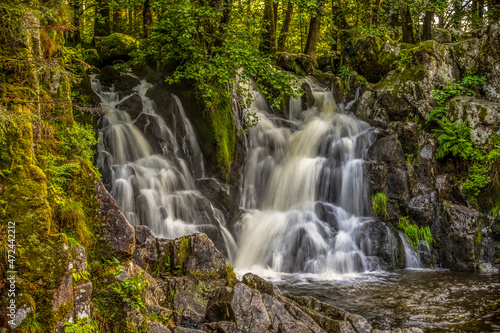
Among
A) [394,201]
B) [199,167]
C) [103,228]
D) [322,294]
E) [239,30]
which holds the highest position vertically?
[239,30]

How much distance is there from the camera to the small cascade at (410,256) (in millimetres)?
10273

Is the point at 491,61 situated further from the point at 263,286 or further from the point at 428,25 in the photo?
the point at 263,286

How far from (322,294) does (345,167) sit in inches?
194

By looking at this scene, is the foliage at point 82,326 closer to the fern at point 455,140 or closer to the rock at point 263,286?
the rock at point 263,286

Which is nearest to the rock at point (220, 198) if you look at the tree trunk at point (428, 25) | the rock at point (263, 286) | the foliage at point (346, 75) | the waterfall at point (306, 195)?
the waterfall at point (306, 195)

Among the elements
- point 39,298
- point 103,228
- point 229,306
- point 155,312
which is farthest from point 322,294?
point 39,298

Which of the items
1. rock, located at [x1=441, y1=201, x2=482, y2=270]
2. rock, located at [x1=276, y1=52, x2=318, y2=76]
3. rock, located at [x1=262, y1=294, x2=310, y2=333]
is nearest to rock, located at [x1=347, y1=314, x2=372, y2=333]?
rock, located at [x1=262, y1=294, x2=310, y2=333]

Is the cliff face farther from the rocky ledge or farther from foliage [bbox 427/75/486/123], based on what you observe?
foliage [bbox 427/75/486/123]

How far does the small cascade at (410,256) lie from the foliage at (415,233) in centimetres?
13

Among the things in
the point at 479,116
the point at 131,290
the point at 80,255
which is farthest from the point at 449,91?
the point at 80,255

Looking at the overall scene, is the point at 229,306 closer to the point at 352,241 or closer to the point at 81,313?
the point at 81,313

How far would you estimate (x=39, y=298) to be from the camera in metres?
3.94

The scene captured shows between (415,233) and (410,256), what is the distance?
0.73 metres

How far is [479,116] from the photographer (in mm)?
11898
